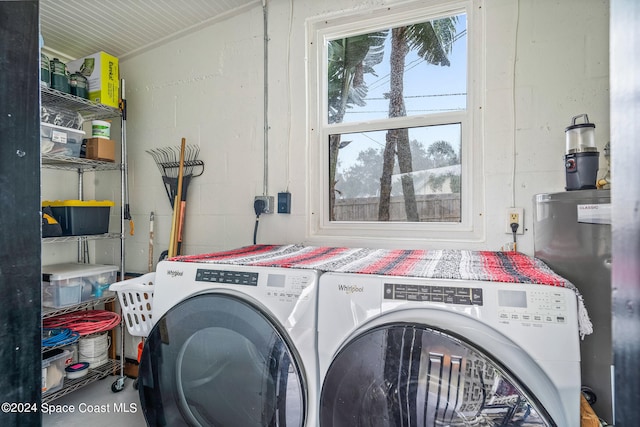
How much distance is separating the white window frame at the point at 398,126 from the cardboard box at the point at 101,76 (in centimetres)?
143

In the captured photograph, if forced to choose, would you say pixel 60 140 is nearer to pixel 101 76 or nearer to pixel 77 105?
pixel 77 105

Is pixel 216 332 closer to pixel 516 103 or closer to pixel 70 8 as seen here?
pixel 516 103

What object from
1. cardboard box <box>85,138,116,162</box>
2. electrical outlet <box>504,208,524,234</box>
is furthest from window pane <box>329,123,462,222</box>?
cardboard box <box>85,138,116,162</box>

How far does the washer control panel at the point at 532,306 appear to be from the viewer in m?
0.88

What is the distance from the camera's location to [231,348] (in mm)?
1178

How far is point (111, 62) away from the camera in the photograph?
7.91 feet

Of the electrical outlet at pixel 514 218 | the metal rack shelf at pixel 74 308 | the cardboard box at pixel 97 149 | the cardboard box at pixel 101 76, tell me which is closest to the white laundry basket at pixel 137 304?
the metal rack shelf at pixel 74 308

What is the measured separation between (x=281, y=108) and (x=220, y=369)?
61.1 inches

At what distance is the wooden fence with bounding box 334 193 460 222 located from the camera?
6.06ft

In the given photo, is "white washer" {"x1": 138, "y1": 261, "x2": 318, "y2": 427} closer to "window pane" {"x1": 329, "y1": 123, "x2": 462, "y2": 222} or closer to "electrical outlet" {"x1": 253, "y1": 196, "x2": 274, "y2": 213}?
"electrical outlet" {"x1": 253, "y1": 196, "x2": 274, "y2": 213}

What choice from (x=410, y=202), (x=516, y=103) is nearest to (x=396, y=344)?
(x=410, y=202)

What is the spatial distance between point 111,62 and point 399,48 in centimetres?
199

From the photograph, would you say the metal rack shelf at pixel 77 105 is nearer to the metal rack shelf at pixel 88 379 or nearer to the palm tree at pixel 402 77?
the metal rack shelf at pixel 88 379

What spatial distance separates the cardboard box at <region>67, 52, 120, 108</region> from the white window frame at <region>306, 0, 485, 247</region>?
1.43m
